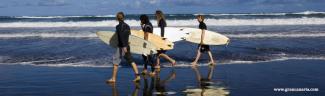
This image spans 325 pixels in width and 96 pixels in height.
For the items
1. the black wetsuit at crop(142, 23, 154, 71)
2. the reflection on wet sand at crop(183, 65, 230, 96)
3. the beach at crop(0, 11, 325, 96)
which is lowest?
the beach at crop(0, 11, 325, 96)

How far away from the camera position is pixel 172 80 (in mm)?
10828

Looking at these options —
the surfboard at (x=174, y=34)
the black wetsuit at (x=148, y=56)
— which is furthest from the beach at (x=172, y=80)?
the surfboard at (x=174, y=34)

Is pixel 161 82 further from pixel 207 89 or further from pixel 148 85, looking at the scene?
pixel 207 89

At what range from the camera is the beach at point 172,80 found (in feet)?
30.9

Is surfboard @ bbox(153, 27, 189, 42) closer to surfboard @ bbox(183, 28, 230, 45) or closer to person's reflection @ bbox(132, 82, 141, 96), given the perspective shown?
surfboard @ bbox(183, 28, 230, 45)

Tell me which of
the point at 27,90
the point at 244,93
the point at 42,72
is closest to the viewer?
the point at 244,93

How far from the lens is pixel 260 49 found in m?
18.1

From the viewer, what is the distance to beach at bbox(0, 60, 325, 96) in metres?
9.43

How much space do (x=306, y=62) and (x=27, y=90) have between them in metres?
8.01

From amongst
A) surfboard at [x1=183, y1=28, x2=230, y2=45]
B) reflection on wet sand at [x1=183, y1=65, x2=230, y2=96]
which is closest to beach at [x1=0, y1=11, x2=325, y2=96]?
reflection on wet sand at [x1=183, y1=65, x2=230, y2=96]

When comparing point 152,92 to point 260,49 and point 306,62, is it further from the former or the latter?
point 260,49

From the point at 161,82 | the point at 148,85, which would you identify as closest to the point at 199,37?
the point at 161,82

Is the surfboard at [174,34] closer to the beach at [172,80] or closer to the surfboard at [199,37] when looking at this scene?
the surfboard at [199,37]

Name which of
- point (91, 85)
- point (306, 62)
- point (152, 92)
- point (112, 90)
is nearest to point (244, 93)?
point (152, 92)
